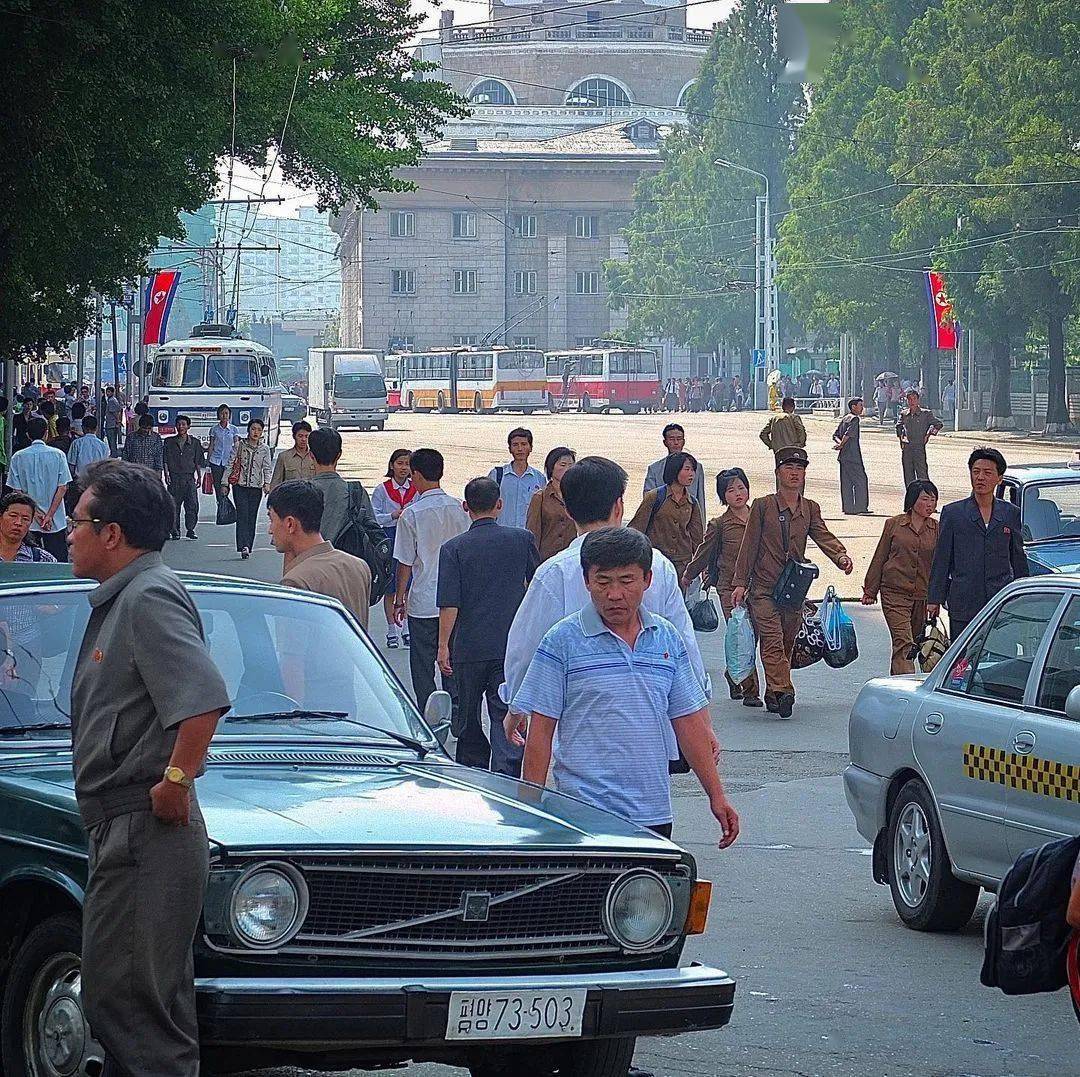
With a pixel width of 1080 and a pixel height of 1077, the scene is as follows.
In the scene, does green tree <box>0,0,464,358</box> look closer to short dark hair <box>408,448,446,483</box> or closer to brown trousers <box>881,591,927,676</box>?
short dark hair <box>408,448,446,483</box>

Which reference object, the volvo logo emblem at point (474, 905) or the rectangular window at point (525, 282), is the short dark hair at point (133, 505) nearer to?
the volvo logo emblem at point (474, 905)

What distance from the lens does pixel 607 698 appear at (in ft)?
20.0

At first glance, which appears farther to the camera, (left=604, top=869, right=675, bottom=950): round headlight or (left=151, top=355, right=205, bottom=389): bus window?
(left=151, top=355, right=205, bottom=389): bus window

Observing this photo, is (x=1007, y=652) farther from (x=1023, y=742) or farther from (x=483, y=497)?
(x=483, y=497)

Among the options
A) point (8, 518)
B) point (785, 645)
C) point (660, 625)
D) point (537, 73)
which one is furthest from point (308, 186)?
point (537, 73)

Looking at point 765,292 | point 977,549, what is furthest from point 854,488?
point 765,292

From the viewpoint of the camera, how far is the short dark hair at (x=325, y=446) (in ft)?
38.2

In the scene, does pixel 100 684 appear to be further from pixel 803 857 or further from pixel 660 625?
pixel 803 857

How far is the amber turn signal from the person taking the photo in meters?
5.49

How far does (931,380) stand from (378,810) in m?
71.3

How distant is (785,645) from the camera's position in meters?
14.5

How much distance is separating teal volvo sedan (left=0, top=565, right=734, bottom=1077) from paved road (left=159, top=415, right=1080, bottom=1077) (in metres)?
1.00

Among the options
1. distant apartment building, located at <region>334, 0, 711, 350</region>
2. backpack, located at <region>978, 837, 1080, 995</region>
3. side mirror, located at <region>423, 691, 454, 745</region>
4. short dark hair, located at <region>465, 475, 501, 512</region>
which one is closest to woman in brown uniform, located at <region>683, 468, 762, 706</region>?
short dark hair, located at <region>465, 475, 501, 512</region>

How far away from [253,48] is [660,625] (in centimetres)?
2191
